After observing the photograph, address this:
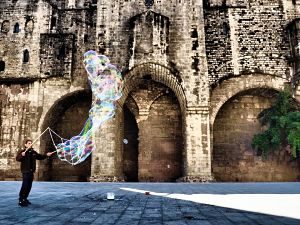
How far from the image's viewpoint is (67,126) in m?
15.8

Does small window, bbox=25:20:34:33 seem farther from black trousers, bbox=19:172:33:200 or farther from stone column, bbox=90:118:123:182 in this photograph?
black trousers, bbox=19:172:33:200

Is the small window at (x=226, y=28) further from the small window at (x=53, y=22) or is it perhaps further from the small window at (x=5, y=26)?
the small window at (x=5, y=26)

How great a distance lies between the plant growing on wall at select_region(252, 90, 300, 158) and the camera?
1060 cm

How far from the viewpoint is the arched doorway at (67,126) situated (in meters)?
14.9

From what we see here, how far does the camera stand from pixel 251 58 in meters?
14.3

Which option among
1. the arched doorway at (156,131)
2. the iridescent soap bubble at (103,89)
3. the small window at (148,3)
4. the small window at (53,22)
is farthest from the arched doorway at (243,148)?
the small window at (53,22)

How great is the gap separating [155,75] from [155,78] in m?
0.39

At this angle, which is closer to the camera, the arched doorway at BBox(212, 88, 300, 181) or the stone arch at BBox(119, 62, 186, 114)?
the stone arch at BBox(119, 62, 186, 114)

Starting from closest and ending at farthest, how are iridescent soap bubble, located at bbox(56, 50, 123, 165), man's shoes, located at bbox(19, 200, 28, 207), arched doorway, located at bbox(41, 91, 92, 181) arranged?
man's shoes, located at bbox(19, 200, 28, 207) → iridescent soap bubble, located at bbox(56, 50, 123, 165) → arched doorway, located at bbox(41, 91, 92, 181)

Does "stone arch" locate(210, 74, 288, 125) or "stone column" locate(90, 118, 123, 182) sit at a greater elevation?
"stone arch" locate(210, 74, 288, 125)

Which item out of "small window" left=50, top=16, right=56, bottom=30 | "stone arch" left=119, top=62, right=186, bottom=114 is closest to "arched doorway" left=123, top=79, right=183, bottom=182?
"stone arch" left=119, top=62, right=186, bottom=114

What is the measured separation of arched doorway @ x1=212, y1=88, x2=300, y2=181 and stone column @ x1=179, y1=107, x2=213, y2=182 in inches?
103

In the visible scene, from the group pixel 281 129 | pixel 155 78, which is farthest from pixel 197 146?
pixel 155 78

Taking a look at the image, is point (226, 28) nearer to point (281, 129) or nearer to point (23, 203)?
point (281, 129)
